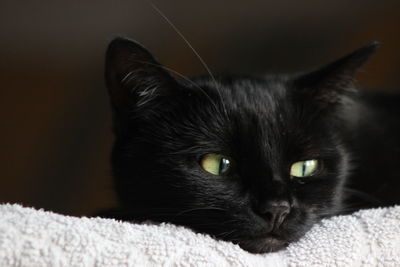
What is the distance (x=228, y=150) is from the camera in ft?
3.69

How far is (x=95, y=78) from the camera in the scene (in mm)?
2176

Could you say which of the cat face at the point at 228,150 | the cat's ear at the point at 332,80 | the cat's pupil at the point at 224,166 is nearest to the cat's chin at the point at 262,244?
the cat face at the point at 228,150

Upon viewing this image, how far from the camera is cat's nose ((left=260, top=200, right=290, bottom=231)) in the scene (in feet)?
3.40

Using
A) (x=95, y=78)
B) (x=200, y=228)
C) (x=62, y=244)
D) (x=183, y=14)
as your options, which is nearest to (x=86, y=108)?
(x=95, y=78)

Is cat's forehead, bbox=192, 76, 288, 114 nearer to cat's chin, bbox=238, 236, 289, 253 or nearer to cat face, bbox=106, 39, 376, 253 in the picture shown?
cat face, bbox=106, 39, 376, 253

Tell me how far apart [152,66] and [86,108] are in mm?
1139

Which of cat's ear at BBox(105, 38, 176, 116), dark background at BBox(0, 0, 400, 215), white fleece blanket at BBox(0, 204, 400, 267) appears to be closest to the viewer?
white fleece blanket at BBox(0, 204, 400, 267)

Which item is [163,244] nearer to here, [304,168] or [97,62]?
[304,168]

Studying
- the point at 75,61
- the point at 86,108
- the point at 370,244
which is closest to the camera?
the point at 370,244

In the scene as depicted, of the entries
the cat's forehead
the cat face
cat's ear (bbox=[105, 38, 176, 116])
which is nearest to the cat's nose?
the cat face

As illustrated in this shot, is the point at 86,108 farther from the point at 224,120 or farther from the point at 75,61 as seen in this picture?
the point at 224,120

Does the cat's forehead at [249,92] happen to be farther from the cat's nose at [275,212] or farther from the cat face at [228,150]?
the cat's nose at [275,212]

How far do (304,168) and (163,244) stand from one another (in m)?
0.39

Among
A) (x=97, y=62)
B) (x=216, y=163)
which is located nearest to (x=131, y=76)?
(x=216, y=163)
